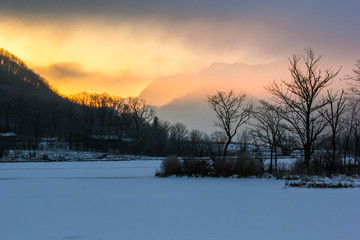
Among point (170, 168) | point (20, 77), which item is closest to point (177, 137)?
point (170, 168)

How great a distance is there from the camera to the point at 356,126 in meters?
27.0

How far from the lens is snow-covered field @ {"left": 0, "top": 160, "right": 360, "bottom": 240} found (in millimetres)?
6473

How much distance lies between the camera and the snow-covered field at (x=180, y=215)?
647cm

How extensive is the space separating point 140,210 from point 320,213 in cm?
523

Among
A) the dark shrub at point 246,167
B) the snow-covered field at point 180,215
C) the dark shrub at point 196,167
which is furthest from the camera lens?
the dark shrub at point 196,167

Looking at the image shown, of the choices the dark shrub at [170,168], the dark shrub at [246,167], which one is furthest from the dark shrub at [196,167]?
the dark shrub at [246,167]

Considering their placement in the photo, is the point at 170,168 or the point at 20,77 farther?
the point at 20,77

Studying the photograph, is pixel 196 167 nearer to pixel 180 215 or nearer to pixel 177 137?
pixel 180 215

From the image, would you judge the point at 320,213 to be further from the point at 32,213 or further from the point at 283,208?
the point at 32,213

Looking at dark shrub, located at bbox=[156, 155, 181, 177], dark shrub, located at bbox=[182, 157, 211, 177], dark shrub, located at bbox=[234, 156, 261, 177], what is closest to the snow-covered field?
dark shrub, located at bbox=[234, 156, 261, 177]

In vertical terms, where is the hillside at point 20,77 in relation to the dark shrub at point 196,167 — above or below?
above

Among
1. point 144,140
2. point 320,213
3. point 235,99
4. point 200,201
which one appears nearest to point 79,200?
point 200,201

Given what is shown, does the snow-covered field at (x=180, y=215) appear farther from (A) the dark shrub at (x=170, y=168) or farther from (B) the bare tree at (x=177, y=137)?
(B) the bare tree at (x=177, y=137)

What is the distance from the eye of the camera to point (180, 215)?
823 cm
